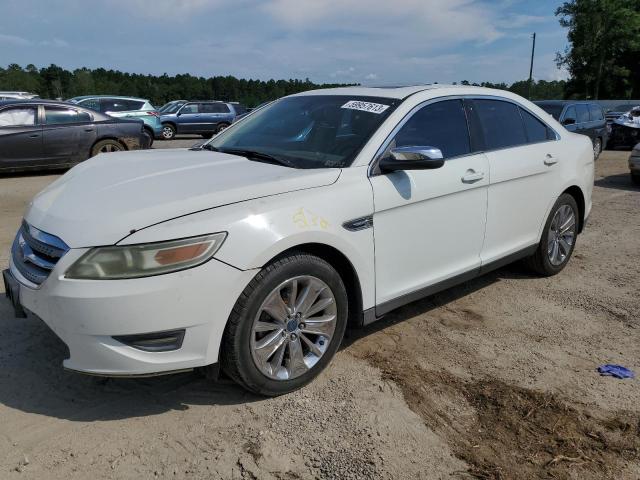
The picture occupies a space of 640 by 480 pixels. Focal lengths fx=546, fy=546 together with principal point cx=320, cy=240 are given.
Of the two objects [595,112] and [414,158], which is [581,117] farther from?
[414,158]

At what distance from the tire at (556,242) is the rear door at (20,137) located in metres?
9.09

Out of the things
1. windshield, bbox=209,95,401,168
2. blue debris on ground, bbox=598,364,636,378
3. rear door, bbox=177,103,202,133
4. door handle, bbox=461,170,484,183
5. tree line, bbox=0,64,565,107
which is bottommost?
blue debris on ground, bbox=598,364,636,378

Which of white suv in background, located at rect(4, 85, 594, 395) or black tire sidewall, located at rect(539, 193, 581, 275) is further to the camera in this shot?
black tire sidewall, located at rect(539, 193, 581, 275)

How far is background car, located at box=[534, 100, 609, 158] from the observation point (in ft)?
39.8

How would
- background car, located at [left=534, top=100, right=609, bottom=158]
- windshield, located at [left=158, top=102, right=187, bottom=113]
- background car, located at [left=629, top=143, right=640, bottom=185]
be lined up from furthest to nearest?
windshield, located at [left=158, top=102, right=187, bottom=113] → background car, located at [left=534, top=100, right=609, bottom=158] → background car, located at [left=629, top=143, right=640, bottom=185]

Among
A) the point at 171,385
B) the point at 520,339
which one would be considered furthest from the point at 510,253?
the point at 171,385

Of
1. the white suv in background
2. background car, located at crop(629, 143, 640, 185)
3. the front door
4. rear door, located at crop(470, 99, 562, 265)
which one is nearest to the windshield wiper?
the white suv in background

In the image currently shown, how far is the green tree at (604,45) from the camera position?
49.2m

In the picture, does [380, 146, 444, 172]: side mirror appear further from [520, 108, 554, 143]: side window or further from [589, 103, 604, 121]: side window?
[589, 103, 604, 121]: side window

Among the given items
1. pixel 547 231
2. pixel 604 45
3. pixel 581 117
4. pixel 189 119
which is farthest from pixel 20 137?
pixel 604 45

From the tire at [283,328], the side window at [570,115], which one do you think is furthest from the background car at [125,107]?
the tire at [283,328]

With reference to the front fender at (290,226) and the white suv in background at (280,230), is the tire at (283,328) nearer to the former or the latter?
the white suv in background at (280,230)

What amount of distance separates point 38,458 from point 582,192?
4.76 m

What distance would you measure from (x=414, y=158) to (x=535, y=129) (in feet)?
6.54
